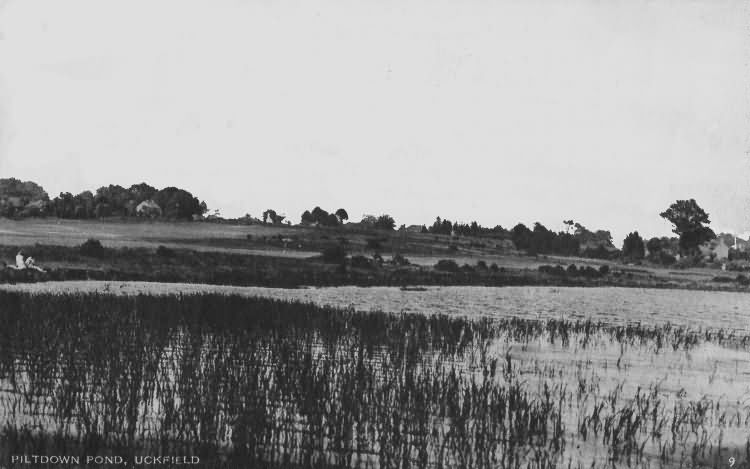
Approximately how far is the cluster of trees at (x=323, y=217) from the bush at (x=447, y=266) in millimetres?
18008

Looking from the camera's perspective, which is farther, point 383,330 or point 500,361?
point 383,330

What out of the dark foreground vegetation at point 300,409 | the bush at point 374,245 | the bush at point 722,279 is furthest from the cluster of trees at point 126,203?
the bush at point 722,279

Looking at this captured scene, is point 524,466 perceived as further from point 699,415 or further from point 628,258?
point 628,258

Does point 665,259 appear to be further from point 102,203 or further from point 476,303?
point 476,303

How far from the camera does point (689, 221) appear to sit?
306ft

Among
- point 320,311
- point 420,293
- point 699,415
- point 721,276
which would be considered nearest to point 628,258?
point 721,276

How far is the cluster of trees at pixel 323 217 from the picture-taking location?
77812 mm

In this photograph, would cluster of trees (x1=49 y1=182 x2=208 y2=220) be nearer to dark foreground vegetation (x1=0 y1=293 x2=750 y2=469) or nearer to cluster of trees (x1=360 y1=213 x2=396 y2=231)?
cluster of trees (x1=360 y1=213 x2=396 y2=231)

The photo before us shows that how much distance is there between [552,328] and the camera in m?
23.1

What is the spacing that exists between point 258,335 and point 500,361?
198 inches


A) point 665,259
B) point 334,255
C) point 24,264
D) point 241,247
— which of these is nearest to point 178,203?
point 241,247

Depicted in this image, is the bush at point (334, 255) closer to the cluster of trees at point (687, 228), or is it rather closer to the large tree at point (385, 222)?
the large tree at point (385, 222)

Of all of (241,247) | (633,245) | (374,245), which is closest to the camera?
(241,247)

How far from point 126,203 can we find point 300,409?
215ft
